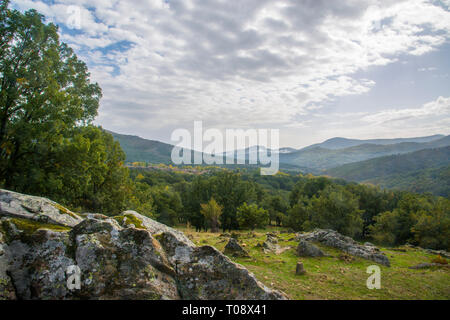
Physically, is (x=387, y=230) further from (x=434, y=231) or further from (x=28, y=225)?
(x=28, y=225)

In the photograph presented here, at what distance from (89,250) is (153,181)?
9392 centimetres

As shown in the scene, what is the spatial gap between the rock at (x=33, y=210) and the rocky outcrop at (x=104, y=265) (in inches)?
1.5

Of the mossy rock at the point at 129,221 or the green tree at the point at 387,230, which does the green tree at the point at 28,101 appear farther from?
the green tree at the point at 387,230

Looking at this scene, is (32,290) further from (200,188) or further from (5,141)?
(200,188)

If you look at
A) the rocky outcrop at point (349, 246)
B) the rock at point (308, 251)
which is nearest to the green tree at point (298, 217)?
the rocky outcrop at point (349, 246)

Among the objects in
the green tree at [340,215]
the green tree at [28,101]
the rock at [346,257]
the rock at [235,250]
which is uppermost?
the green tree at [28,101]

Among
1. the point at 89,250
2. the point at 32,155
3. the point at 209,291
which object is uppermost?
the point at 32,155

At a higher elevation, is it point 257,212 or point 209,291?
point 209,291

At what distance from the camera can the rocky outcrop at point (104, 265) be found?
210 inches

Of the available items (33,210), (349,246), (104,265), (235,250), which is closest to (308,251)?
(349,246)

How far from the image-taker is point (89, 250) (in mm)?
5895

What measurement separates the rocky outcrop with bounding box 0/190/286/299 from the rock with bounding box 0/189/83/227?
38 mm
